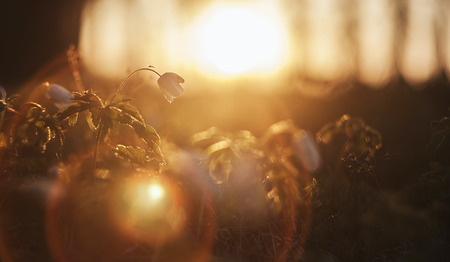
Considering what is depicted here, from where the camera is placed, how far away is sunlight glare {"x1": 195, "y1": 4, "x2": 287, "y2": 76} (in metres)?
16.2

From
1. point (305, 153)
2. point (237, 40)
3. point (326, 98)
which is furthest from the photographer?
point (237, 40)

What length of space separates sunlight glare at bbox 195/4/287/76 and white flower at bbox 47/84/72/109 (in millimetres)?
12836

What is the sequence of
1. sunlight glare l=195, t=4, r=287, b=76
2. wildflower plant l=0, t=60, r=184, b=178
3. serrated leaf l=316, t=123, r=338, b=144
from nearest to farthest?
1. wildflower plant l=0, t=60, r=184, b=178
2. serrated leaf l=316, t=123, r=338, b=144
3. sunlight glare l=195, t=4, r=287, b=76

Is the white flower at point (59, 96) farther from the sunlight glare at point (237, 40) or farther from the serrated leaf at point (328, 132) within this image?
the sunlight glare at point (237, 40)

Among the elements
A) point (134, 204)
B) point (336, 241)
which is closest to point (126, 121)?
point (134, 204)

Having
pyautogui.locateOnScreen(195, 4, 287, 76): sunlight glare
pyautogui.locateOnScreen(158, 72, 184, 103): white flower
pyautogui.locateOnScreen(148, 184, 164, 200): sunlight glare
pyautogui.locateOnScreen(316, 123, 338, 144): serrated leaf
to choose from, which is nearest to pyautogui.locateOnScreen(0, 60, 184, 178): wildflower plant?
pyautogui.locateOnScreen(148, 184, 164, 200): sunlight glare

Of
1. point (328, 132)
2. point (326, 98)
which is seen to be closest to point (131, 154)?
point (328, 132)

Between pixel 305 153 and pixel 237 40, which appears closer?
pixel 305 153

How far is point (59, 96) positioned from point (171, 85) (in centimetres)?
67

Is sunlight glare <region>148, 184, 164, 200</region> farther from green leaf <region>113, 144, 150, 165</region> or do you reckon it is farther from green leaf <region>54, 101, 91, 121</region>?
green leaf <region>54, 101, 91, 121</region>

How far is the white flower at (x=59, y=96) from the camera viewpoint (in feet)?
8.48

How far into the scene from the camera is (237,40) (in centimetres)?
1752

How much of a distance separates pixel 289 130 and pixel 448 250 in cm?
121

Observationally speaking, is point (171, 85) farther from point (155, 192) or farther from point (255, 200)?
point (255, 200)
